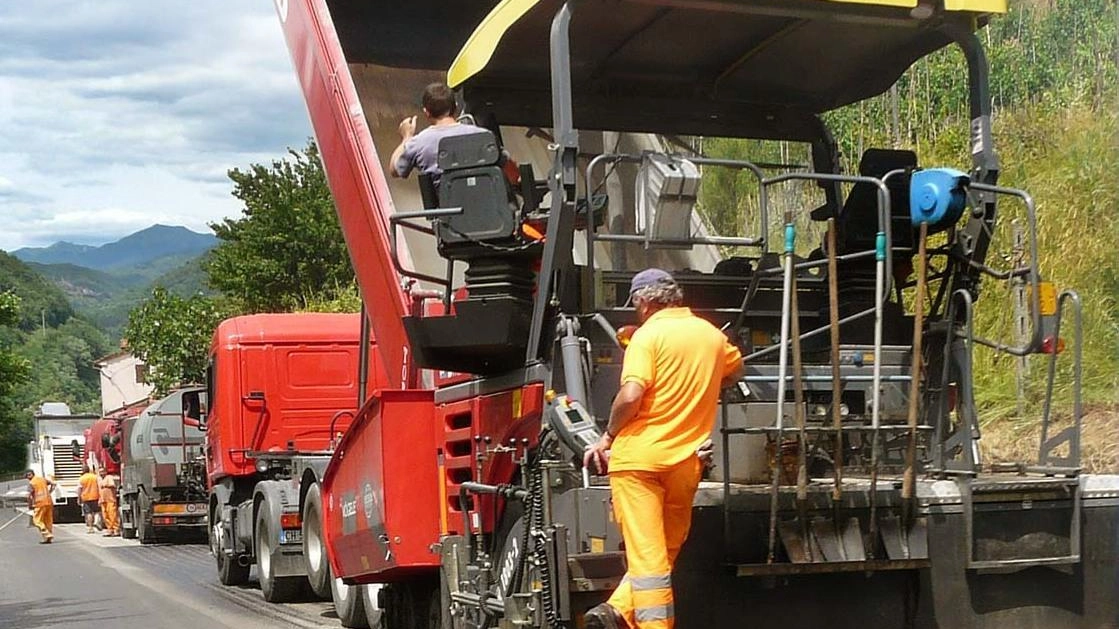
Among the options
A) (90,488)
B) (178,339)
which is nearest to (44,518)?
(90,488)

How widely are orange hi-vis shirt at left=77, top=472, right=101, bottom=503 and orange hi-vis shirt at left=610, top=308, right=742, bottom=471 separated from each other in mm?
28618

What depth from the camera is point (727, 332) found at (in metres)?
6.65

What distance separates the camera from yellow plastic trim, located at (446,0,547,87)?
20.6 feet

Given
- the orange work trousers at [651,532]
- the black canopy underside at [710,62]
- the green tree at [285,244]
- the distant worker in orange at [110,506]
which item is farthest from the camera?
the green tree at [285,244]

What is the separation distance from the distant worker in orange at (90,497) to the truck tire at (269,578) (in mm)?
19670

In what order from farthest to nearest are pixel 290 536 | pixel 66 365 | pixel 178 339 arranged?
pixel 66 365 < pixel 178 339 < pixel 290 536

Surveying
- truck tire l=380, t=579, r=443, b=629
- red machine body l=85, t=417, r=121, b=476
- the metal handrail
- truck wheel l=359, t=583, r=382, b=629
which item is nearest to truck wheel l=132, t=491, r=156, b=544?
red machine body l=85, t=417, r=121, b=476

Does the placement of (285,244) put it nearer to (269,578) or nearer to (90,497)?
(90,497)

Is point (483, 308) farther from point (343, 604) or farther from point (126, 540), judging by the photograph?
point (126, 540)

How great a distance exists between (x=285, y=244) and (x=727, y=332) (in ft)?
107

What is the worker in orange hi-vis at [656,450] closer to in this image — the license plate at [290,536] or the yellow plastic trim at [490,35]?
the yellow plastic trim at [490,35]

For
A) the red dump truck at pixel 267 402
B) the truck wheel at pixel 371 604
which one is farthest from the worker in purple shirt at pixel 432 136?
the red dump truck at pixel 267 402

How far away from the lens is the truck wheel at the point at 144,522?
25.0m

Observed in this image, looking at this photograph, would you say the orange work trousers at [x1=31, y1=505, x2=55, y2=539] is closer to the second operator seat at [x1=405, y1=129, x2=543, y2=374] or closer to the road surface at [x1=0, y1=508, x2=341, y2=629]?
the road surface at [x1=0, y1=508, x2=341, y2=629]
